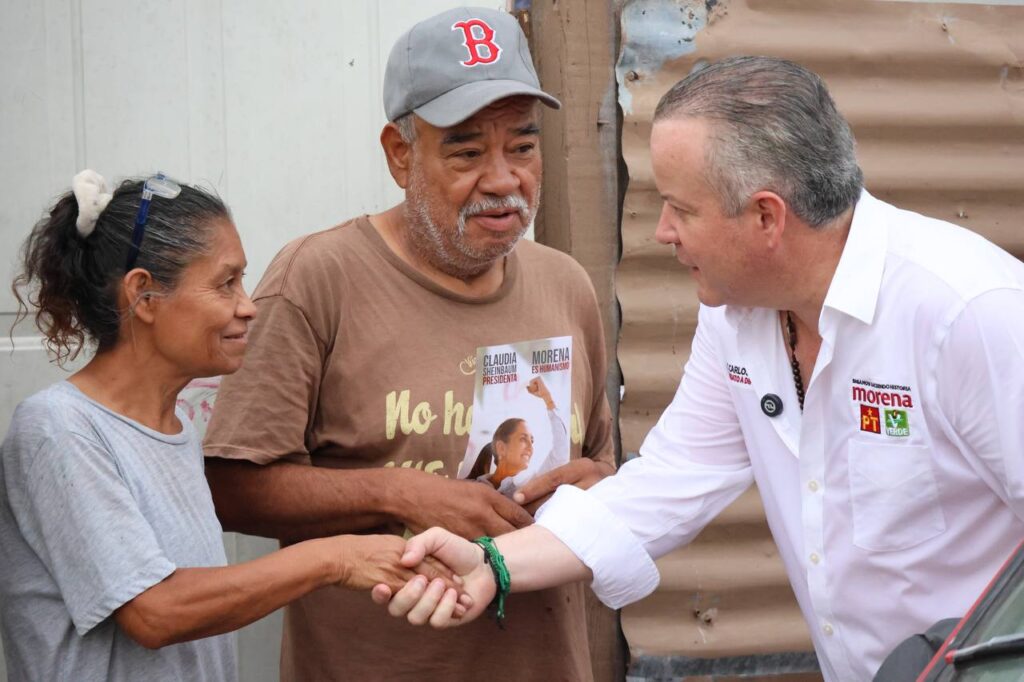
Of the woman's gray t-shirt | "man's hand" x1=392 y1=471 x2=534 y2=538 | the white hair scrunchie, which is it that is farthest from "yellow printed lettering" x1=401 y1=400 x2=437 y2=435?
the white hair scrunchie

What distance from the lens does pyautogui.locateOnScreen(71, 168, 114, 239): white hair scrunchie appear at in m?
2.32

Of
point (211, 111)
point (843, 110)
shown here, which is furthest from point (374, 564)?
point (843, 110)

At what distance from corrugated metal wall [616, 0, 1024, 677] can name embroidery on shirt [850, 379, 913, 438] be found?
5.62 ft

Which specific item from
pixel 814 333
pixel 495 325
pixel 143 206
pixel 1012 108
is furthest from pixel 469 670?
pixel 1012 108

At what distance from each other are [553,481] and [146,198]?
1106 mm

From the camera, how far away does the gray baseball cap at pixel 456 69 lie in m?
2.68

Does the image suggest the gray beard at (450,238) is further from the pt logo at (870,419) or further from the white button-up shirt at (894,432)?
the pt logo at (870,419)

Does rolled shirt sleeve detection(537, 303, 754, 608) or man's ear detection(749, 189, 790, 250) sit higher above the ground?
man's ear detection(749, 189, 790, 250)

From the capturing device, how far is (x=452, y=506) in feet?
8.46

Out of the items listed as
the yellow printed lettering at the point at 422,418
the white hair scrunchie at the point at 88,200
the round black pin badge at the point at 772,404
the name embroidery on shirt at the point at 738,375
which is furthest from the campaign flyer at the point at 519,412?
the white hair scrunchie at the point at 88,200

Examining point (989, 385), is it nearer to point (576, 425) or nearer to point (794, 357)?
point (794, 357)

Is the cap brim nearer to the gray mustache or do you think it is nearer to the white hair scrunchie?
the gray mustache

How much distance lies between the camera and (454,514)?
8.49 ft

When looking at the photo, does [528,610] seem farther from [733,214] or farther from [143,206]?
[143,206]
